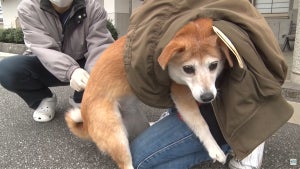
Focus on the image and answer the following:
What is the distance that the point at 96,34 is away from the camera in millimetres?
2686

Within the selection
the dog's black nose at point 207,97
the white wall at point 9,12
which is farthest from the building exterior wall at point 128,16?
the white wall at point 9,12

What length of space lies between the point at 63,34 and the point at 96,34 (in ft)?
0.87

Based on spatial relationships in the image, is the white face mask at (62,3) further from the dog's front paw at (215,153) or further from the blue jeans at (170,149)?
the dog's front paw at (215,153)

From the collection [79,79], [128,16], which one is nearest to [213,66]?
[79,79]

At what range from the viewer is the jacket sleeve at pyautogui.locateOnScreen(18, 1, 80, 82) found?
241cm

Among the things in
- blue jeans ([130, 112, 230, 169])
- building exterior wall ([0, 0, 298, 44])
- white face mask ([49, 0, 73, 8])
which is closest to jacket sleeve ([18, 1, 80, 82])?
white face mask ([49, 0, 73, 8])

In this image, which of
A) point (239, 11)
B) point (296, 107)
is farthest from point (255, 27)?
point (296, 107)

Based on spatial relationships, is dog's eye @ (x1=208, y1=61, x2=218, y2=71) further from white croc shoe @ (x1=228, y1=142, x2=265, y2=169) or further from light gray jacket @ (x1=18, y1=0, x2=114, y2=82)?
light gray jacket @ (x1=18, y1=0, x2=114, y2=82)

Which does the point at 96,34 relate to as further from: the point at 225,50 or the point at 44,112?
the point at 225,50

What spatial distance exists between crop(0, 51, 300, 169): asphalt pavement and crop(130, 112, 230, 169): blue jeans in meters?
0.17

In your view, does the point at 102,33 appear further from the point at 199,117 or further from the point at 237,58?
the point at 237,58

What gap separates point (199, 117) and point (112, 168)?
64cm

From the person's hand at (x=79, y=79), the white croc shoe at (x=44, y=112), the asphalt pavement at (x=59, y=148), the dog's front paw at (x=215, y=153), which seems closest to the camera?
the dog's front paw at (x=215, y=153)

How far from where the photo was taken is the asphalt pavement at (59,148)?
209 cm
